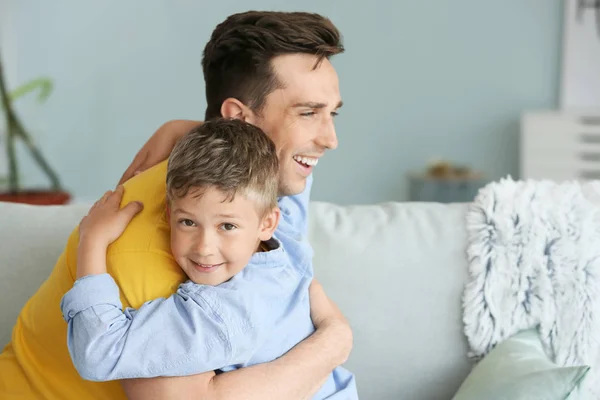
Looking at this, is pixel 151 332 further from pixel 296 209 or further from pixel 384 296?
pixel 384 296

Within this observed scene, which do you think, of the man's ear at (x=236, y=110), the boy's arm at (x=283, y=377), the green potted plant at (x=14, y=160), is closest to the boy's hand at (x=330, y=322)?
the boy's arm at (x=283, y=377)

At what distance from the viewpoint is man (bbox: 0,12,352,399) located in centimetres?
119

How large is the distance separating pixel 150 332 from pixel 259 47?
62 centimetres

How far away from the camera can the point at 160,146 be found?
154cm

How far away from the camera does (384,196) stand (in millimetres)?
4289

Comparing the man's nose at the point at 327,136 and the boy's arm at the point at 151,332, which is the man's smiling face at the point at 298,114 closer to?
the man's nose at the point at 327,136

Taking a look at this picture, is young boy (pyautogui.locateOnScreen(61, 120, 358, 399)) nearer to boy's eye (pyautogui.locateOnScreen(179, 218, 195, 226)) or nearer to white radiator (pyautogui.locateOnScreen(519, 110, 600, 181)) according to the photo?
boy's eye (pyautogui.locateOnScreen(179, 218, 195, 226))

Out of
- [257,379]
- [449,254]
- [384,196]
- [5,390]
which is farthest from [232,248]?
[384,196]

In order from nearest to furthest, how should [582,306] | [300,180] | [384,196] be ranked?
[300,180], [582,306], [384,196]

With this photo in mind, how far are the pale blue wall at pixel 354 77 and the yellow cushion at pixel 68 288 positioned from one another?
297 cm

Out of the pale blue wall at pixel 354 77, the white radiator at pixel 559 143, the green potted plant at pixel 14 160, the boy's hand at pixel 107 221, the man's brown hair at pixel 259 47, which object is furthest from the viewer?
the pale blue wall at pixel 354 77

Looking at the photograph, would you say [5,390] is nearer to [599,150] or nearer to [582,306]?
[582,306]

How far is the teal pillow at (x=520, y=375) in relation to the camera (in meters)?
1.38

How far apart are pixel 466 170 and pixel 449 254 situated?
2.25 meters
